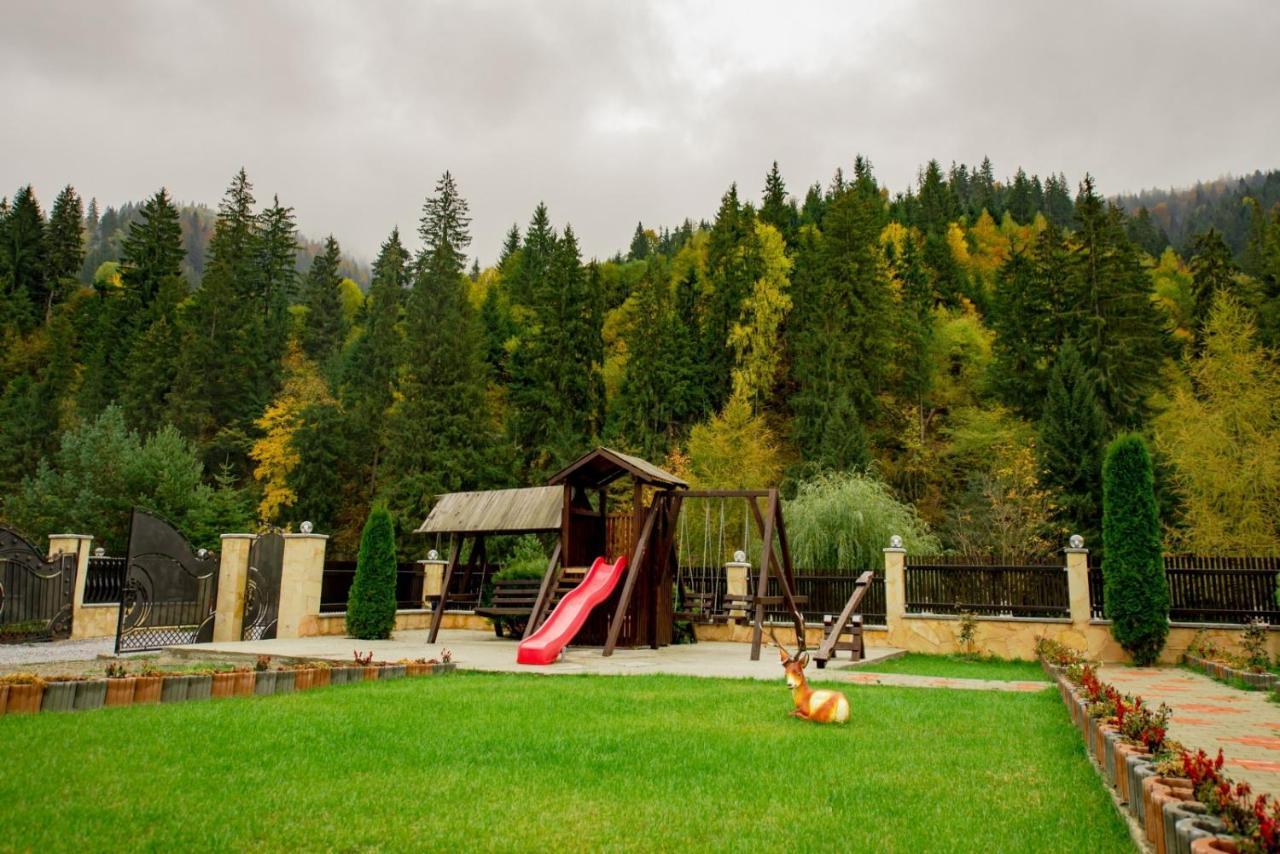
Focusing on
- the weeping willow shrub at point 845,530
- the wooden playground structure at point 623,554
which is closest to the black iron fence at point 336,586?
the wooden playground structure at point 623,554

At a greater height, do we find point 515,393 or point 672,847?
point 515,393

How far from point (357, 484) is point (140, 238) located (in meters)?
24.4

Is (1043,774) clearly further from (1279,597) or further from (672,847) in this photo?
(1279,597)

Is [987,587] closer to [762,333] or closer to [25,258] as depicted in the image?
[762,333]

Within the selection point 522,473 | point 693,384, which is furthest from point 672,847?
point 693,384

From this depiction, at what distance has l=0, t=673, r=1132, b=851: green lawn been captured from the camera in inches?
136

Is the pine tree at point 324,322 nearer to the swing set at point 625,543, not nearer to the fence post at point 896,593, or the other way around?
the swing set at point 625,543

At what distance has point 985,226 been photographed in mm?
63281

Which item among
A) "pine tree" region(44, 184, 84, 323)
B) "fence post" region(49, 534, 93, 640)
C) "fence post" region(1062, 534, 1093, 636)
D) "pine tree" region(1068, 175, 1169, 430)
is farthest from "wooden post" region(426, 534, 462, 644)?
"pine tree" region(44, 184, 84, 323)

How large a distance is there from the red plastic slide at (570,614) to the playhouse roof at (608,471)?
61.2 inches

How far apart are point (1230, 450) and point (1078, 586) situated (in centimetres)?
1225

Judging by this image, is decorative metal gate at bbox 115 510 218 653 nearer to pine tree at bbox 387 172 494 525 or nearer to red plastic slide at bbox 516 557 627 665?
red plastic slide at bbox 516 557 627 665

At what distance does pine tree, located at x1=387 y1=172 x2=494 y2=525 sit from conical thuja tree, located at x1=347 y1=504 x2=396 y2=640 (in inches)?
627

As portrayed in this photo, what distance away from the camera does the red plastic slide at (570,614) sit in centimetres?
1147
